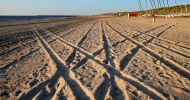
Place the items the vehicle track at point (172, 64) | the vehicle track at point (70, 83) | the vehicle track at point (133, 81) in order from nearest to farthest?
the vehicle track at point (133, 81) < the vehicle track at point (70, 83) < the vehicle track at point (172, 64)

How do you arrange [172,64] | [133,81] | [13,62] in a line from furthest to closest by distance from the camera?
[13,62], [172,64], [133,81]

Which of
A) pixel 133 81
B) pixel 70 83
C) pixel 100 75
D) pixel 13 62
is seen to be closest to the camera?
pixel 133 81

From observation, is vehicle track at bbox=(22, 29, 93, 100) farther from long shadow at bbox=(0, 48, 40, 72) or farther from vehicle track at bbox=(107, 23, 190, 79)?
vehicle track at bbox=(107, 23, 190, 79)

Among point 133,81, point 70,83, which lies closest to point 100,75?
point 70,83

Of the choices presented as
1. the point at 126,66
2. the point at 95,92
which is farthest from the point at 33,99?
the point at 126,66

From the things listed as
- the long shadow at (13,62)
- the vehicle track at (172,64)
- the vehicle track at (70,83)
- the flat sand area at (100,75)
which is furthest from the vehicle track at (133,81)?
the long shadow at (13,62)

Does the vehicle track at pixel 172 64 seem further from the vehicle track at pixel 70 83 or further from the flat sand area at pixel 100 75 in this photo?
the vehicle track at pixel 70 83

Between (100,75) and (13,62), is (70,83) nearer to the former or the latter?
(100,75)

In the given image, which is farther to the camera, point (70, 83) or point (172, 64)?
point (172, 64)

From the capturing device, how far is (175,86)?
6.86 meters

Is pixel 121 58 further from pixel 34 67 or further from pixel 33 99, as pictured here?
pixel 33 99

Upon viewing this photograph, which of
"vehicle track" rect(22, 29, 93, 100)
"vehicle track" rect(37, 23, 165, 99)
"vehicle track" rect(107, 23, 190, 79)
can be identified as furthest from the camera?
"vehicle track" rect(107, 23, 190, 79)

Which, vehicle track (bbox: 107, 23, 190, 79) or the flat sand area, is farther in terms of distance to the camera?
vehicle track (bbox: 107, 23, 190, 79)

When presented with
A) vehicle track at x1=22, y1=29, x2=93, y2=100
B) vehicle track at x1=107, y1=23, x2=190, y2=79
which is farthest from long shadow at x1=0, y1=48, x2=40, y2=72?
vehicle track at x1=107, y1=23, x2=190, y2=79
